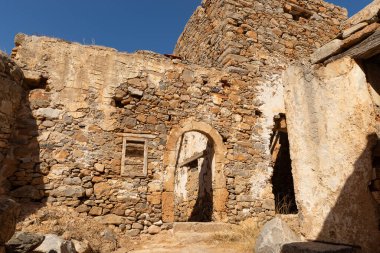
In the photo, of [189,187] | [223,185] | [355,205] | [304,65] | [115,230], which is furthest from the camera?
[189,187]

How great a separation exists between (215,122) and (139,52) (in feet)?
7.77

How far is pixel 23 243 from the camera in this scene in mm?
3457

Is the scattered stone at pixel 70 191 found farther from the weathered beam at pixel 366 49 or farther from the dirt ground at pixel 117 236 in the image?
the weathered beam at pixel 366 49

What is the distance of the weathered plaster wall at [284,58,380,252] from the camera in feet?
8.19

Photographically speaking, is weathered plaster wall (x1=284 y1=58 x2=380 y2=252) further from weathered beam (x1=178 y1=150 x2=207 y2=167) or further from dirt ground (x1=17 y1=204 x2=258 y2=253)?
weathered beam (x1=178 y1=150 x2=207 y2=167)

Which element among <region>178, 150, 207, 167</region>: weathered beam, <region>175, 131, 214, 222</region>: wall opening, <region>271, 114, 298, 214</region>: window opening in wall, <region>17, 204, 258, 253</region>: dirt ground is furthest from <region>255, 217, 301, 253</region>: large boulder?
<region>271, 114, 298, 214</region>: window opening in wall

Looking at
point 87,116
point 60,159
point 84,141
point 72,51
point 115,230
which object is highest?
point 72,51

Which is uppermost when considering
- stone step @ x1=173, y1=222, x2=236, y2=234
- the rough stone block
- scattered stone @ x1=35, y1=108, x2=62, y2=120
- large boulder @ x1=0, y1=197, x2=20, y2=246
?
scattered stone @ x1=35, y1=108, x2=62, y2=120

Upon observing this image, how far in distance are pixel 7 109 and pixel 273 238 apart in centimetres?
492

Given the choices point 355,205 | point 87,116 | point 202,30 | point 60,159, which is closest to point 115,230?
point 60,159

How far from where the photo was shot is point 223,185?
6844 mm

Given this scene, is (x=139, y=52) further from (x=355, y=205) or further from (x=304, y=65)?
(x=355, y=205)

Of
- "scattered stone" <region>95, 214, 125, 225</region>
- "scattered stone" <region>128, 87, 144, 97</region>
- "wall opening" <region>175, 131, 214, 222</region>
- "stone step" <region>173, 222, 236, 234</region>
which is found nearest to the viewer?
"scattered stone" <region>95, 214, 125, 225</region>

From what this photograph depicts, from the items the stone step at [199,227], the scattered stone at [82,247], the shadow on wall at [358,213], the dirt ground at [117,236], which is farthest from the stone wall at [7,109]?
the shadow on wall at [358,213]
